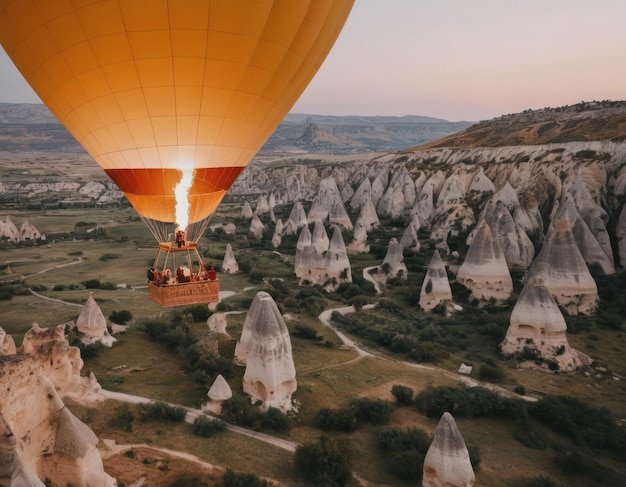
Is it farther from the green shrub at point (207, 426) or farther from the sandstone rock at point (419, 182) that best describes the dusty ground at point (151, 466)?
the sandstone rock at point (419, 182)

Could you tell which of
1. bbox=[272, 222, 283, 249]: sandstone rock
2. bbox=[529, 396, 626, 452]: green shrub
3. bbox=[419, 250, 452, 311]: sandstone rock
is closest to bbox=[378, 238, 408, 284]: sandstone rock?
bbox=[419, 250, 452, 311]: sandstone rock

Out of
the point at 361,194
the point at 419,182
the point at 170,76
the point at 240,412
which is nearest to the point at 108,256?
the point at 240,412

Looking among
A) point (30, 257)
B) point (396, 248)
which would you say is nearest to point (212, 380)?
point (396, 248)

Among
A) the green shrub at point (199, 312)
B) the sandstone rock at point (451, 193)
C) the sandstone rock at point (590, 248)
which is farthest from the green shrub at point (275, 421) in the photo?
the sandstone rock at point (451, 193)

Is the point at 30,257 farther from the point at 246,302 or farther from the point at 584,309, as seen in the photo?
the point at 584,309

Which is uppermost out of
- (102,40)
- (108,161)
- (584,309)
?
(102,40)

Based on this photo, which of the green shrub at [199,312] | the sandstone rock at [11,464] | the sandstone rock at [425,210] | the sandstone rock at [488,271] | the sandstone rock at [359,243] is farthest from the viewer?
the sandstone rock at [425,210]
